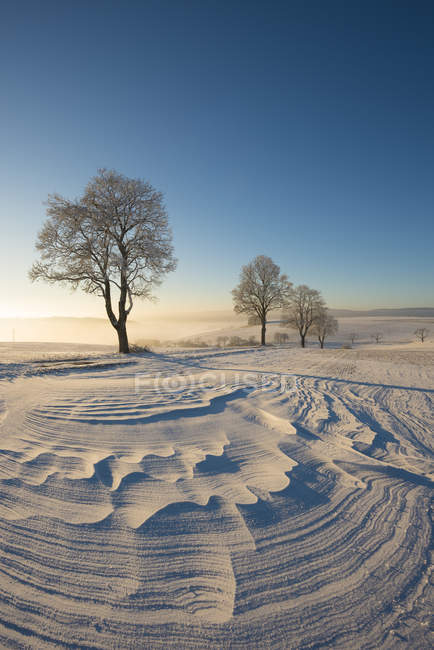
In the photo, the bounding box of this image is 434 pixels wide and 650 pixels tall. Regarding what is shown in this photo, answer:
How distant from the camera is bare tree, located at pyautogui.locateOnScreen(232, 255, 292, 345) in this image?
20703 millimetres

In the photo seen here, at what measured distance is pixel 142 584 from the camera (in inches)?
47.9

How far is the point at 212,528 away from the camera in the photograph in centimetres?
156

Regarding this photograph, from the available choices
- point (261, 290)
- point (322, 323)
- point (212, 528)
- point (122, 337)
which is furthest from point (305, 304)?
point (212, 528)

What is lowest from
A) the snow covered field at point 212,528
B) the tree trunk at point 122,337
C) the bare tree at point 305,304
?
the snow covered field at point 212,528

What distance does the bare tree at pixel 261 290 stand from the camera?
20703 millimetres

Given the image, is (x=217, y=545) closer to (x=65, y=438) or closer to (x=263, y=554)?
(x=263, y=554)

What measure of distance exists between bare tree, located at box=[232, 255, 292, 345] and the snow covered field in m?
17.9

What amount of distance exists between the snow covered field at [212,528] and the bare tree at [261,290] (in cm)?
1794

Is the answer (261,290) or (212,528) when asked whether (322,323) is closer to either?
(261,290)

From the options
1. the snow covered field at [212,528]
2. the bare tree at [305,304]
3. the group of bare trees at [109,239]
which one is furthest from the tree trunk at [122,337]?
the bare tree at [305,304]

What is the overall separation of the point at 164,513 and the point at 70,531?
0.54 m

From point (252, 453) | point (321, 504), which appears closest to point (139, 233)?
point (252, 453)

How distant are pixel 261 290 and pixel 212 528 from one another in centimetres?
2007

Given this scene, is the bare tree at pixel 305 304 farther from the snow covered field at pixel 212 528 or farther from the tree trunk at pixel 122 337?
the snow covered field at pixel 212 528
